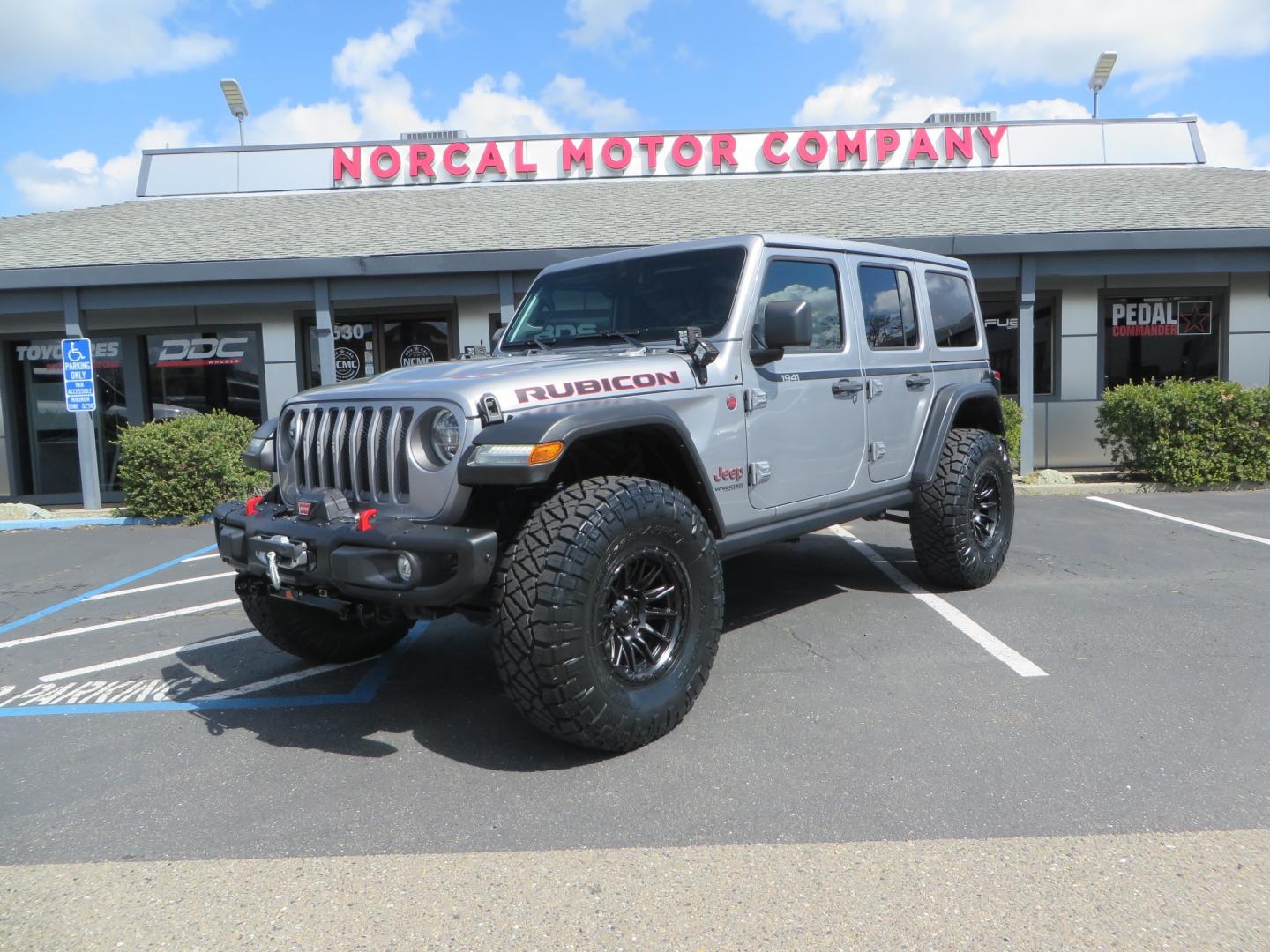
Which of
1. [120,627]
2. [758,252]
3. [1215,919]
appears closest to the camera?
[1215,919]

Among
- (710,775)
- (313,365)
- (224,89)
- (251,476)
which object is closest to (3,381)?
(313,365)

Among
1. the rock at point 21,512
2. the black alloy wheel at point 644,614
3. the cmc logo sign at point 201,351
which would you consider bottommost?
the rock at point 21,512

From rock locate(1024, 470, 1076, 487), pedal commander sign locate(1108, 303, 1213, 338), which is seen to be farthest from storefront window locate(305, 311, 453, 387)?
pedal commander sign locate(1108, 303, 1213, 338)

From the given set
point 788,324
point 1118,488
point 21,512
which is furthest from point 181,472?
point 1118,488

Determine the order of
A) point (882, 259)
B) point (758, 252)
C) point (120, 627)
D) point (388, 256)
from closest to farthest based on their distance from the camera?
point (758, 252) → point (882, 259) → point (120, 627) → point (388, 256)

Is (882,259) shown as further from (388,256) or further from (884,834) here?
(388,256)

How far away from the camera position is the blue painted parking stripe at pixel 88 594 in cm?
604

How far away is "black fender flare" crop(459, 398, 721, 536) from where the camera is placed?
3158mm

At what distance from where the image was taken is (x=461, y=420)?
131 inches

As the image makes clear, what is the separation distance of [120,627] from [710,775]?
4.27 m

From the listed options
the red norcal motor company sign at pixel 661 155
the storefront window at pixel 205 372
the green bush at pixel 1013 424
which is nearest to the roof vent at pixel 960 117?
→ the red norcal motor company sign at pixel 661 155

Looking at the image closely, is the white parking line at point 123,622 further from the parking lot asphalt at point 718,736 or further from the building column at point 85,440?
the building column at point 85,440

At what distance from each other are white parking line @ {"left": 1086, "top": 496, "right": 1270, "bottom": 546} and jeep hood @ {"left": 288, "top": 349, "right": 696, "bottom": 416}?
6.05m

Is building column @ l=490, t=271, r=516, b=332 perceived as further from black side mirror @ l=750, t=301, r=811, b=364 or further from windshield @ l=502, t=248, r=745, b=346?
black side mirror @ l=750, t=301, r=811, b=364
